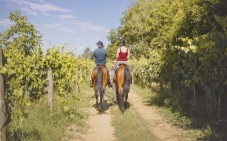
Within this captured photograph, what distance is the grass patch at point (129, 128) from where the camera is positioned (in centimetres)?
895

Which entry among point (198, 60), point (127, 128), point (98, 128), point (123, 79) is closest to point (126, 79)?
point (123, 79)

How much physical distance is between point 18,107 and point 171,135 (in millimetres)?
4412

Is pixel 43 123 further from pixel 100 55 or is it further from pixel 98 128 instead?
pixel 100 55

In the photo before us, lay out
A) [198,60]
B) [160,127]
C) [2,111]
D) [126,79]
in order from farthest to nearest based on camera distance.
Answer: [126,79] < [198,60] < [160,127] < [2,111]

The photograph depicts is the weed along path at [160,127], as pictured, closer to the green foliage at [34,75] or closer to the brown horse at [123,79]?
the brown horse at [123,79]

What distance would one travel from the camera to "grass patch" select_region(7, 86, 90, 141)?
328 inches

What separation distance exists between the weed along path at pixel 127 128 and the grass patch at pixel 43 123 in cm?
48

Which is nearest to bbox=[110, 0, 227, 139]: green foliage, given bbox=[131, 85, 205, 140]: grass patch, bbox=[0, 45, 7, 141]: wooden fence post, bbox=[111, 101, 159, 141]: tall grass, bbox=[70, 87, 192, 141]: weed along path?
bbox=[131, 85, 205, 140]: grass patch

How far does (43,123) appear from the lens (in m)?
10.0

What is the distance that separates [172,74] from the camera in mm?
14352

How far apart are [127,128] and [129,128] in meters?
0.07

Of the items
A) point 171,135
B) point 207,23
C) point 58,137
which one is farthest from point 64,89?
point 207,23

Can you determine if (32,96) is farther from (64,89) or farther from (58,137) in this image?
(58,137)

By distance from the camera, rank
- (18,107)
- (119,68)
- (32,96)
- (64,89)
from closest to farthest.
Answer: (18,107) < (64,89) < (119,68) < (32,96)
